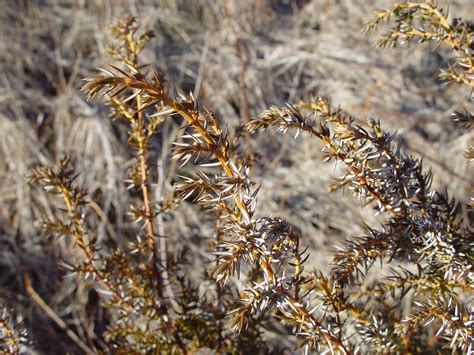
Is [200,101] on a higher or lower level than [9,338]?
lower

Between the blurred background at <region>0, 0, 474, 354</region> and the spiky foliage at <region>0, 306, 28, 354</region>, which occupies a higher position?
the spiky foliage at <region>0, 306, 28, 354</region>

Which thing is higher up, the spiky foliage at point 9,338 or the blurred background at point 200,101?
the spiky foliage at point 9,338

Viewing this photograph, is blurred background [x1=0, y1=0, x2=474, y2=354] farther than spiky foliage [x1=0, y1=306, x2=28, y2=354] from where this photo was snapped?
Yes

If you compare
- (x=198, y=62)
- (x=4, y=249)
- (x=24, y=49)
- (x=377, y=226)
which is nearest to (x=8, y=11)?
(x=24, y=49)

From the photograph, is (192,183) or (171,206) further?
(171,206)

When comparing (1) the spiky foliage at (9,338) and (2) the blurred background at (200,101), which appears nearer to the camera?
(1) the spiky foliage at (9,338)

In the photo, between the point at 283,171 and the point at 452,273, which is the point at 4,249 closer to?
the point at 283,171

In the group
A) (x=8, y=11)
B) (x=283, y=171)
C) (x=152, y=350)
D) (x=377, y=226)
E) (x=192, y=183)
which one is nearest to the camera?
(x=192, y=183)

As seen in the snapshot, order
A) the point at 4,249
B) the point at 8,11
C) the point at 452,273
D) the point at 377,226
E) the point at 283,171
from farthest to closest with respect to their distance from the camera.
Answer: the point at 8,11
the point at 283,171
the point at 4,249
the point at 377,226
the point at 452,273
